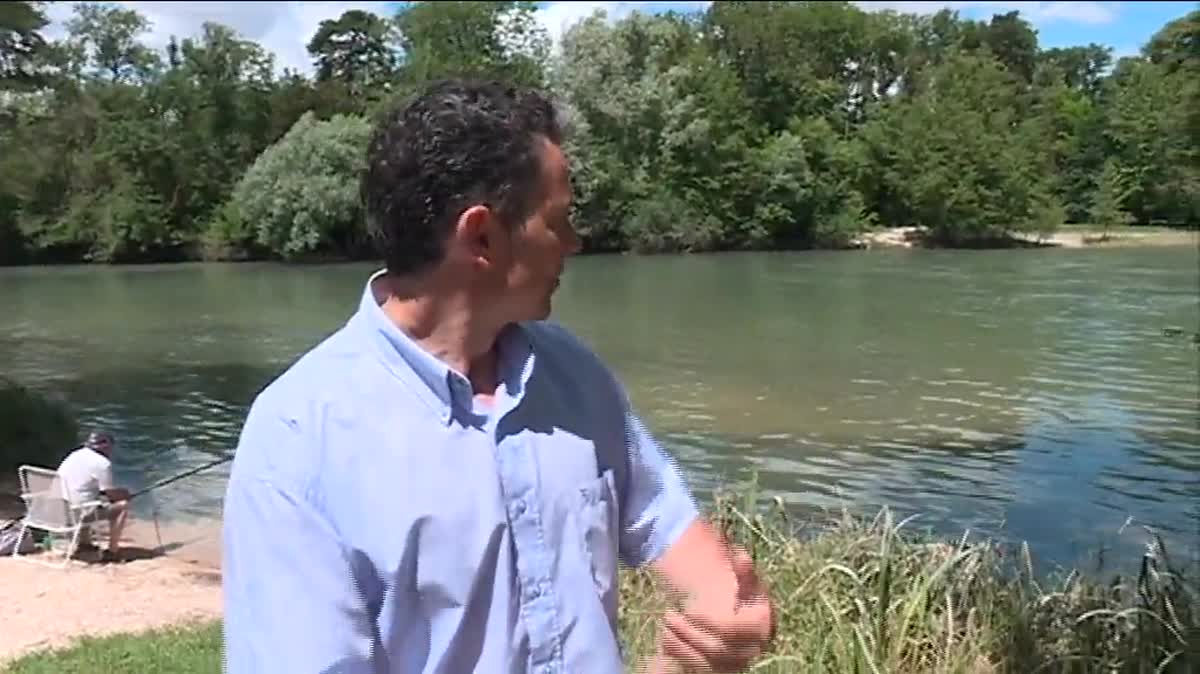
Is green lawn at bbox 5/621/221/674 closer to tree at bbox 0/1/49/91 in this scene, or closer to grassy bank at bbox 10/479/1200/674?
grassy bank at bbox 10/479/1200/674

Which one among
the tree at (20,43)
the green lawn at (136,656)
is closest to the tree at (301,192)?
the tree at (20,43)

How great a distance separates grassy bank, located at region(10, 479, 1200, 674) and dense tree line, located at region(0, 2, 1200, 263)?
40.2 m

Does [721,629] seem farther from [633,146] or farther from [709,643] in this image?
[633,146]

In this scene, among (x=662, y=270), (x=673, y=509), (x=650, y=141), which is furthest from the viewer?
(x=650, y=141)

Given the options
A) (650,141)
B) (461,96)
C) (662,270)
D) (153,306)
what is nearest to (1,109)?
(461,96)

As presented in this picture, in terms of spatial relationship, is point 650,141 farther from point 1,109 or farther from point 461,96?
point 461,96

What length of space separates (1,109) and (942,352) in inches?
565

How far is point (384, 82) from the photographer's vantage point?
212ft

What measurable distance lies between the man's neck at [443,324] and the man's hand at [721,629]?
1.20ft

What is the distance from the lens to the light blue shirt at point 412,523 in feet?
4.67

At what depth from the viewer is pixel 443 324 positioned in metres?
1.56

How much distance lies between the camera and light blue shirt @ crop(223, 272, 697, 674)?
56.1 inches

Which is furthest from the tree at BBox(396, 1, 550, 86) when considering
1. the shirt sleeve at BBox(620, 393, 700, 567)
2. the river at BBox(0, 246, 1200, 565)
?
the shirt sleeve at BBox(620, 393, 700, 567)

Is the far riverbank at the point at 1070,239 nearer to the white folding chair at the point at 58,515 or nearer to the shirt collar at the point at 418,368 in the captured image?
the white folding chair at the point at 58,515
